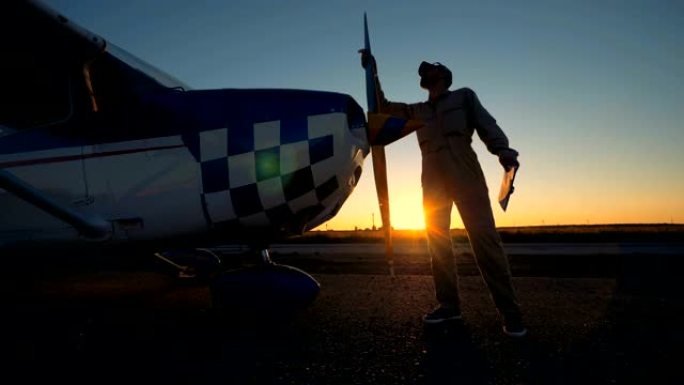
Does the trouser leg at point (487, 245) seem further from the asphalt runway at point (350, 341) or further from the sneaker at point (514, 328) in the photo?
the asphalt runway at point (350, 341)

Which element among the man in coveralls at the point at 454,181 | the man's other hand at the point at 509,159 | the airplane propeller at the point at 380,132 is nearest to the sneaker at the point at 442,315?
the man in coveralls at the point at 454,181

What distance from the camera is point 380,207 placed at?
3.42m

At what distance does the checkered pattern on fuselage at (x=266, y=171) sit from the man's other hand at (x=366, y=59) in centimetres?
92

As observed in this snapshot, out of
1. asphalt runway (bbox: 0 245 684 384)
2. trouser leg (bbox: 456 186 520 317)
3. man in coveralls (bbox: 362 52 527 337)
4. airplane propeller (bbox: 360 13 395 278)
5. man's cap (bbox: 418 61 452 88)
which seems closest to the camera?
asphalt runway (bbox: 0 245 684 384)

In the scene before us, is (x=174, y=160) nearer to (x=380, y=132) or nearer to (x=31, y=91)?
(x=380, y=132)

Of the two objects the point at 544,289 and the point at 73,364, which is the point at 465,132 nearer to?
the point at 544,289

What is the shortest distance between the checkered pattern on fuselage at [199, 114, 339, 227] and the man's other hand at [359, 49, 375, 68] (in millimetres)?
921

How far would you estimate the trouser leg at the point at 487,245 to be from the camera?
250 cm

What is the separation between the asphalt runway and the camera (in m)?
1.74

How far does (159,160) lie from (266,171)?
87cm


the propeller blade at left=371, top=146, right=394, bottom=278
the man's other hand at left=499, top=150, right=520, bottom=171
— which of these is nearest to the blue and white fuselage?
the propeller blade at left=371, top=146, right=394, bottom=278

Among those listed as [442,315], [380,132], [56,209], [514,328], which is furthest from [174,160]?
[514,328]

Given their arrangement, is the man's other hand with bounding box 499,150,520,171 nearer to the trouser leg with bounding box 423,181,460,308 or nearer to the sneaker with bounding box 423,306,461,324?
the trouser leg with bounding box 423,181,460,308

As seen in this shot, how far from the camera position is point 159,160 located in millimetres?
3055
